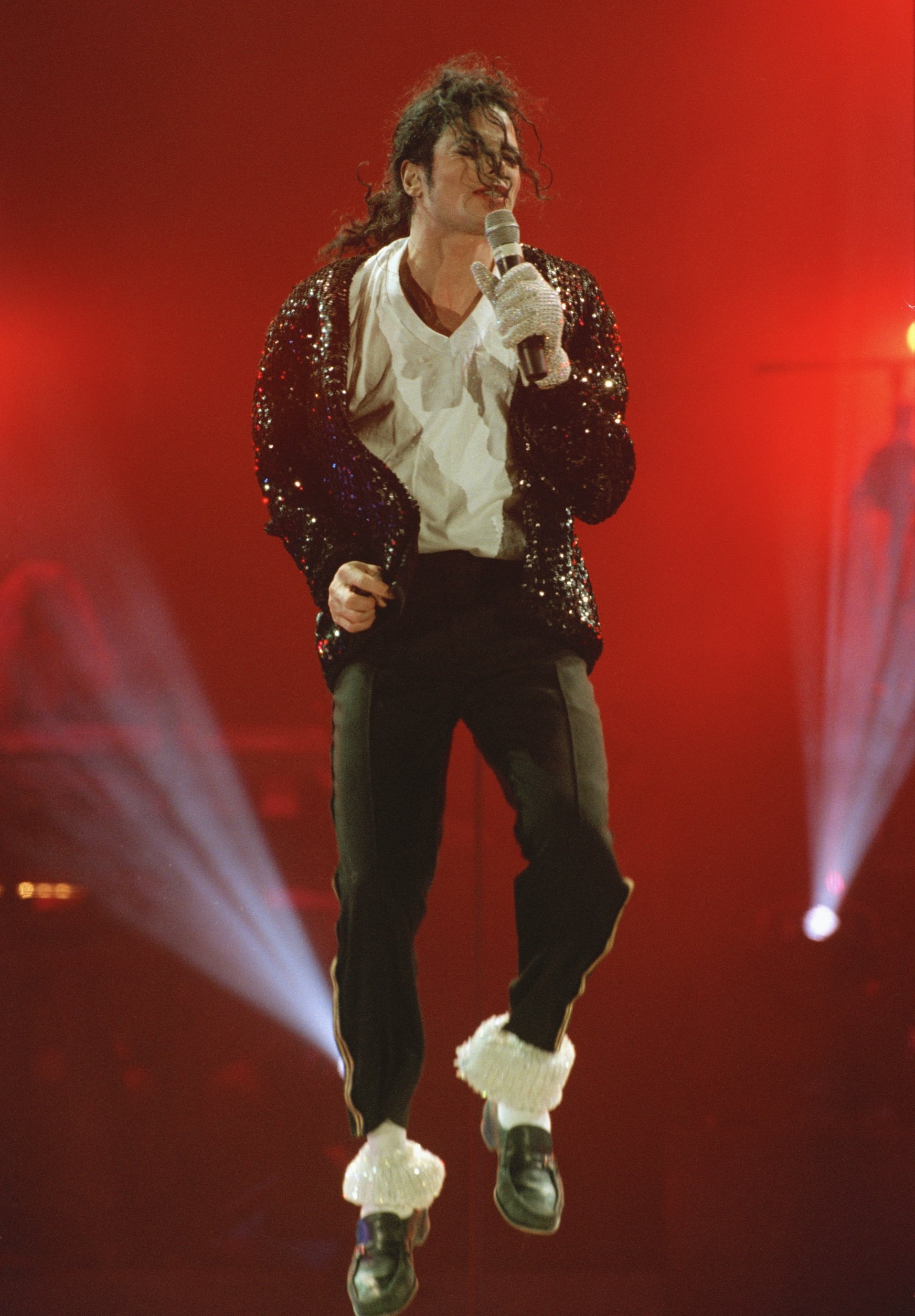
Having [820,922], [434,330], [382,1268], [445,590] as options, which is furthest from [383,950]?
[820,922]

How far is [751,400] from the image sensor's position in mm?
2883

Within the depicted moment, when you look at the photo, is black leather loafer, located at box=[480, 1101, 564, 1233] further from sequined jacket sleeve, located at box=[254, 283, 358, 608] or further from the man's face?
the man's face

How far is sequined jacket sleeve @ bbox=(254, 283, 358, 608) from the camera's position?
187cm

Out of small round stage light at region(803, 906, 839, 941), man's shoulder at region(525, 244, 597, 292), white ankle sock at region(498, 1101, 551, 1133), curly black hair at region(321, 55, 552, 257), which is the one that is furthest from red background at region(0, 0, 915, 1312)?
white ankle sock at region(498, 1101, 551, 1133)

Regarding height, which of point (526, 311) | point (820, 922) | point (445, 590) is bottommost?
point (820, 922)

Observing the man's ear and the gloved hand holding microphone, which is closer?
the gloved hand holding microphone

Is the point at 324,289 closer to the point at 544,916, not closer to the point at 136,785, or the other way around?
the point at 544,916

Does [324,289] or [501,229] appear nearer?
[501,229]

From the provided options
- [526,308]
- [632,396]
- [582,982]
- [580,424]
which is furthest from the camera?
[632,396]

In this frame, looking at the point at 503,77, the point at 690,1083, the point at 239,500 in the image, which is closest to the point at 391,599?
the point at 503,77

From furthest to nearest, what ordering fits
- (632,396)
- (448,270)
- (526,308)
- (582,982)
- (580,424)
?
1. (632,396)
2. (448,270)
3. (580,424)
4. (582,982)
5. (526,308)

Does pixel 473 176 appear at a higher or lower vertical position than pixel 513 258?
higher

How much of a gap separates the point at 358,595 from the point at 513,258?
509mm

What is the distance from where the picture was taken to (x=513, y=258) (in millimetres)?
1679
